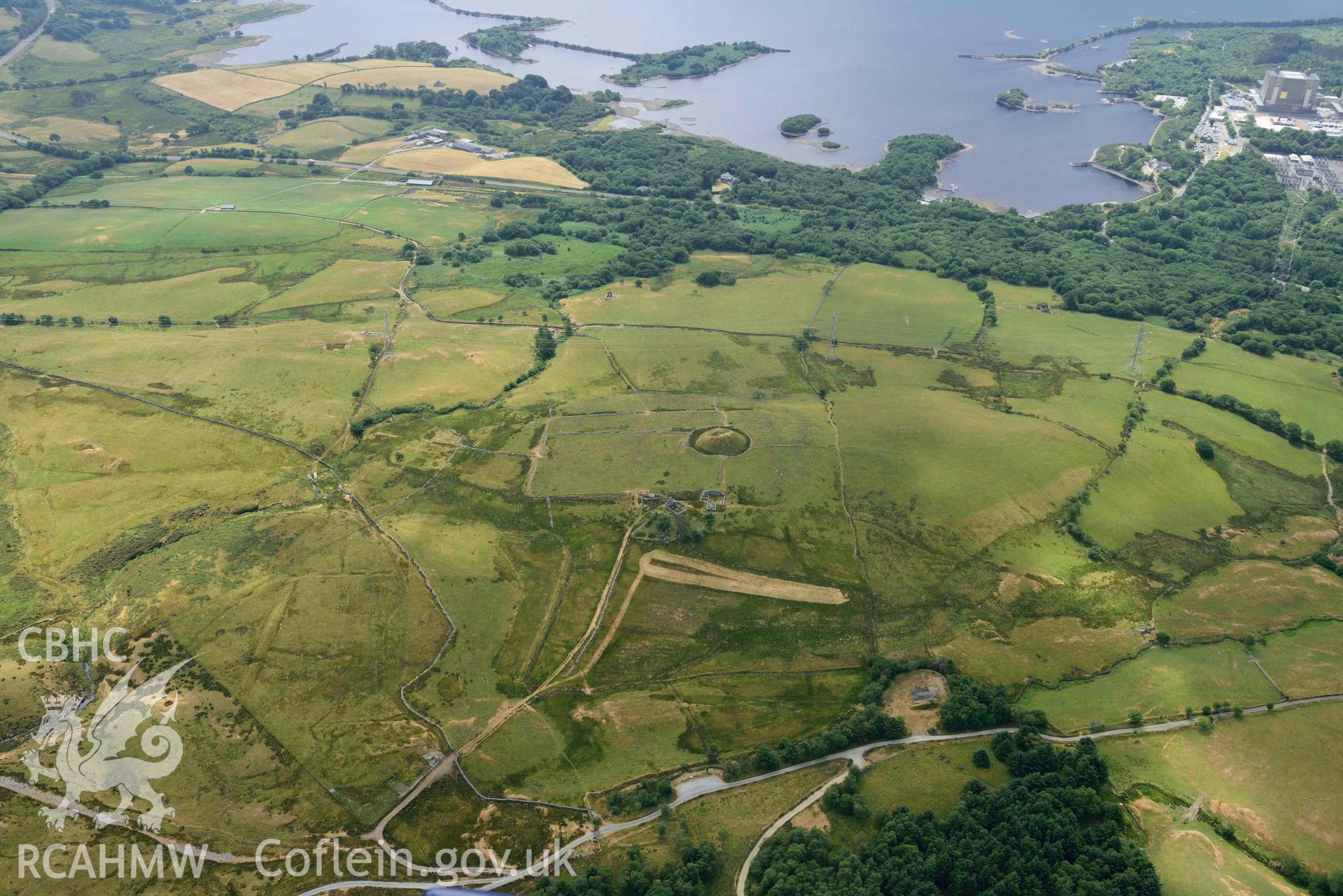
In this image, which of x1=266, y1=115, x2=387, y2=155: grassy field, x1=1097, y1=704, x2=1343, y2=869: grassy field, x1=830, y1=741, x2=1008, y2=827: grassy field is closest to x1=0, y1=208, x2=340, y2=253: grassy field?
x1=266, y1=115, x2=387, y2=155: grassy field

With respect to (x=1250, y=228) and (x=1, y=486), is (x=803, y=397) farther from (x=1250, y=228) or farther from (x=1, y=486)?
(x=1250, y=228)

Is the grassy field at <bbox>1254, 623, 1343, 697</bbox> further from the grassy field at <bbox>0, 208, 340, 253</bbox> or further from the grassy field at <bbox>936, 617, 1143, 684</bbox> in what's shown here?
the grassy field at <bbox>0, 208, 340, 253</bbox>

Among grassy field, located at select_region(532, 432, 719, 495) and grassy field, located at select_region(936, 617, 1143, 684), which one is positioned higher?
grassy field, located at select_region(532, 432, 719, 495)

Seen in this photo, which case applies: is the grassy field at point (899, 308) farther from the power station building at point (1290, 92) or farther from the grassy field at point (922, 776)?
the power station building at point (1290, 92)

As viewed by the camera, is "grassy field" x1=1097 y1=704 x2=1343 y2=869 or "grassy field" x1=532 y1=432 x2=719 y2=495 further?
"grassy field" x1=532 y1=432 x2=719 y2=495

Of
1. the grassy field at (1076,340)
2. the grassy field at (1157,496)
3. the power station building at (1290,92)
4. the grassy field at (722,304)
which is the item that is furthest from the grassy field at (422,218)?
the power station building at (1290,92)

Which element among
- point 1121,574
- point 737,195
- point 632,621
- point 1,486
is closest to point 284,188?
point 737,195

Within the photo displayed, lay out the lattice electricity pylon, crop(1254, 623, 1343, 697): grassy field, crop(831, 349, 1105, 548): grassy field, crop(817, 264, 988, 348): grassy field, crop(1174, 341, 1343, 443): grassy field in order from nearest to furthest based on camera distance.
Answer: crop(1254, 623, 1343, 697): grassy field, crop(831, 349, 1105, 548): grassy field, crop(1174, 341, 1343, 443): grassy field, the lattice electricity pylon, crop(817, 264, 988, 348): grassy field
